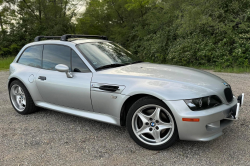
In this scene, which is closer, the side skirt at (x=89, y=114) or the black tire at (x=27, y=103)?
the side skirt at (x=89, y=114)

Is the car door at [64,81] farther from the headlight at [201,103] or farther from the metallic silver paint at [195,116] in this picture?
the headlight at [201,103]

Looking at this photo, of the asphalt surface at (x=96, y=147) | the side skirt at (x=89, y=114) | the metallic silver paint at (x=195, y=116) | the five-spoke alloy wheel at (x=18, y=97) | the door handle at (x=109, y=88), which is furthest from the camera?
the five-spoke alloy wheel at (x=18, y=97)

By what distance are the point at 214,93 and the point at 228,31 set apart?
9.16 meters

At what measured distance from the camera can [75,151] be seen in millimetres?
3125

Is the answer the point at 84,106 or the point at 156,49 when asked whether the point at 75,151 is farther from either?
the point at 156,49

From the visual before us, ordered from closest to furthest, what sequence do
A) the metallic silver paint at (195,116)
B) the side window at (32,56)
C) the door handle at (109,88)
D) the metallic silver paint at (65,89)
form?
the metallic silver paint at (195,116) < the door handle at (109,88) < the metallic silver paint at (65,89) < the side window at (32,56)

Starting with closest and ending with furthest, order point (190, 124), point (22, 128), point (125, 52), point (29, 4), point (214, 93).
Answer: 1. point (190, 124)
2. point (214, 93)
3. point (22, 128)
4. point (125, 52)
5. point (29, 4)

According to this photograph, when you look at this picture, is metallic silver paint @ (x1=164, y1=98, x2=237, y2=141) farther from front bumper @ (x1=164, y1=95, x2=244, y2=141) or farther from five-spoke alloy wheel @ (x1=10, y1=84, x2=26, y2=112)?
five-spoke alloy wheel @ (x1=10, y1=84, x2=26, y2=112)

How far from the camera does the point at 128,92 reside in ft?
10.3

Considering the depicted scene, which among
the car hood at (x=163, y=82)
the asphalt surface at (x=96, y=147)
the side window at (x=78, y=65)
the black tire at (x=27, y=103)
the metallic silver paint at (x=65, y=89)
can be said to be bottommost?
the asphalt surface at (x=96, y=147)

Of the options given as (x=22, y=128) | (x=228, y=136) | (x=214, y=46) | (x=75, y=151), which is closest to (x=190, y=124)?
(x=228, y=136)

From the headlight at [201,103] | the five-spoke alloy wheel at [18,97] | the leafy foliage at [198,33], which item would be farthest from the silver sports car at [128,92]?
the leafy foliage at [198,33]

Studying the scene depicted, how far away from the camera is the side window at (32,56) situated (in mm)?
4454

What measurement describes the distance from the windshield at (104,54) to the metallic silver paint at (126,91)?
131 millimetres
